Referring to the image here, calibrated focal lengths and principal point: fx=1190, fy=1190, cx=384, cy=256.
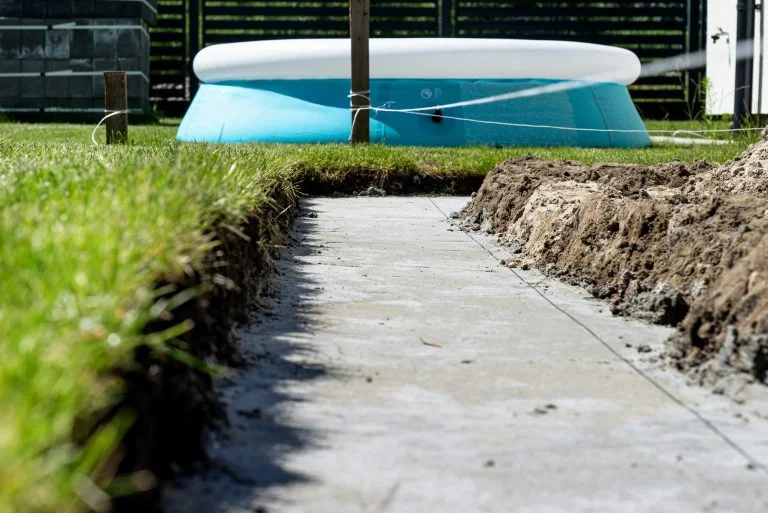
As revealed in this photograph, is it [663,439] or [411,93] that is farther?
[411,93]

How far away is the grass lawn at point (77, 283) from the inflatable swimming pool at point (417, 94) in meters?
7.49

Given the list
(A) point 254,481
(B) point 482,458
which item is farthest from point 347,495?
(B) point 482,458

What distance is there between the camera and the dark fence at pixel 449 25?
742 inches

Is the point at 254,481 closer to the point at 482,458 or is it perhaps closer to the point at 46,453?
the point at 482,458

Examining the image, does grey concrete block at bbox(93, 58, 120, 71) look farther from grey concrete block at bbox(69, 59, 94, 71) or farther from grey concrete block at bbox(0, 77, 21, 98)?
grey concrete block at bbox(0, 77, 21, 98)

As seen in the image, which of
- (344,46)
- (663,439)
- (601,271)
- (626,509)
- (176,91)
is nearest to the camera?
(626,509)

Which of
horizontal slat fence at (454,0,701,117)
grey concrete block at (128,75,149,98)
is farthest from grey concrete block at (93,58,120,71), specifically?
horizontal slat fence at (454,0,701,117)

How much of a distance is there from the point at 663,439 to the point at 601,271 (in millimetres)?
2256

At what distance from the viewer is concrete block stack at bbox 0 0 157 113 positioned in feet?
57.0

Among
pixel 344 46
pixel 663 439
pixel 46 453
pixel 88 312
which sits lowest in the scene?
pixel 663 439

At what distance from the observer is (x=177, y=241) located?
2.81m

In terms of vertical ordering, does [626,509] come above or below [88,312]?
below

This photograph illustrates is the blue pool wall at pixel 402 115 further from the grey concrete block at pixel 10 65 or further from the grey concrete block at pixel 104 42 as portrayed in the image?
the grey concrete block at pixel 10 65

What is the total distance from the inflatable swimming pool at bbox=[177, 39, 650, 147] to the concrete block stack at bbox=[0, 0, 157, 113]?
5464mm
